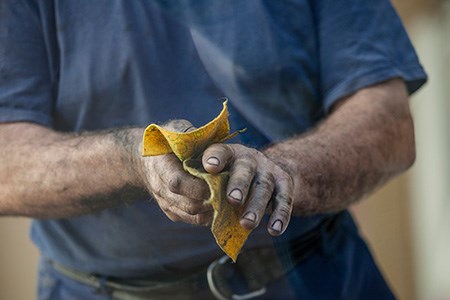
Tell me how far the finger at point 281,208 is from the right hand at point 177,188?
11 cm

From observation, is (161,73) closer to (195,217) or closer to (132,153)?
(132,153)

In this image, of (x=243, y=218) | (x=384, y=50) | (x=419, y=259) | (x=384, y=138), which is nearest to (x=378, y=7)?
(x=384, y=50)

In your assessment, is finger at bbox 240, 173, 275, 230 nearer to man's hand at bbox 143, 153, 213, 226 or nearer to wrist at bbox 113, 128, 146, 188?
man's hand at bbox 143, 153, 213, 226

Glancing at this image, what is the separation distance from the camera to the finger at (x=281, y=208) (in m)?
1.47

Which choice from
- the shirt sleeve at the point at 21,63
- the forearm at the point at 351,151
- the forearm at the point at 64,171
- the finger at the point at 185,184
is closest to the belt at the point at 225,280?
the forearm at the point at 351,151

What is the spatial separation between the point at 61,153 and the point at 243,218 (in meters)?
0.62

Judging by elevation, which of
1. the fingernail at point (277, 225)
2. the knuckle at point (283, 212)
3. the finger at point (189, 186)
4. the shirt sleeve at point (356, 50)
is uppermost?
the finger at point (189, 186)

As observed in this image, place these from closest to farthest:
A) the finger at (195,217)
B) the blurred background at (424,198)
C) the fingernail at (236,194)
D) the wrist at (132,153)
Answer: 1. the fingernail at (236,194)
2. the finger at (195,217)
3. the wrist at (132,153)
4. the blurred background at (424,198)

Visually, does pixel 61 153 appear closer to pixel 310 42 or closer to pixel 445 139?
pixel 310 42

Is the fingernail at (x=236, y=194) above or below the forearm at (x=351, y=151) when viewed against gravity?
above

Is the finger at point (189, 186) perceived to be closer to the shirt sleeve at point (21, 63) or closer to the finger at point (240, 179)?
the finger at point (240, 179)

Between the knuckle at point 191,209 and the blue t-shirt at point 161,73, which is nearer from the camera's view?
the knuckle at point 191,209

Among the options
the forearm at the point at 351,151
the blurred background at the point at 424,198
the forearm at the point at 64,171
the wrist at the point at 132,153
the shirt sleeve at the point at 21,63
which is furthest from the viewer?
the blurred background at the point at 424,198

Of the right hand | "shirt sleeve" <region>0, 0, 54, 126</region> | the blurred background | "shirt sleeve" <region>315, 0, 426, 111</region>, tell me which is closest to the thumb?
the right hand
